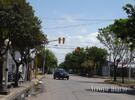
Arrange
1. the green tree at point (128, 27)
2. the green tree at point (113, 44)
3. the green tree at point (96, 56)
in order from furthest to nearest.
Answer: the green tree at point (96, 56)
the green tree at point (113, 44)
the green tree at point (128, 27)

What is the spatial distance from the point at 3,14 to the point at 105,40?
49.4 metres

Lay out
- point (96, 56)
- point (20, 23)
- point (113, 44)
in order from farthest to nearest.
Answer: point (96, 56) → point (113, 44) → point (20, 23)

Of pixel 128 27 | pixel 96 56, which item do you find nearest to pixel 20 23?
pixel 128 27

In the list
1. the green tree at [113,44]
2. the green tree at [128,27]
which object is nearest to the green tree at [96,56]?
the green tree at [113,44]

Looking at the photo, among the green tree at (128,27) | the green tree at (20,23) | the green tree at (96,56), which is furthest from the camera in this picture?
the green tree at (96,56)

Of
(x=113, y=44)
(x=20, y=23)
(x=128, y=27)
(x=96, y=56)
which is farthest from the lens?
(x=96, y=56)

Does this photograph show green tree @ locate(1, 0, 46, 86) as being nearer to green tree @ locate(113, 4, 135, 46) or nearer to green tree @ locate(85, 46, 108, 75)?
green tree @ locate(113, 4, 135, 46)

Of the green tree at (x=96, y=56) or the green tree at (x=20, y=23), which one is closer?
the green tree at (x=20, y=23)

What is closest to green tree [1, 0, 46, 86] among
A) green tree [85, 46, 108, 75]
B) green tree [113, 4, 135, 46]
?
green tree [113, 4, 135, 46]

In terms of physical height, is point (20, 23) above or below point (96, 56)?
below

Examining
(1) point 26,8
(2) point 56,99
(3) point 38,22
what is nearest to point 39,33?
(3) point 38,22

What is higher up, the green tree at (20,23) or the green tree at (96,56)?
the green tree at (96,56)

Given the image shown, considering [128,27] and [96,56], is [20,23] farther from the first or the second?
[96,56]

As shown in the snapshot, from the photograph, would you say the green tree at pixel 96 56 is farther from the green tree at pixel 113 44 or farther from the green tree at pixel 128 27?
the green tree at pixel 128 27
